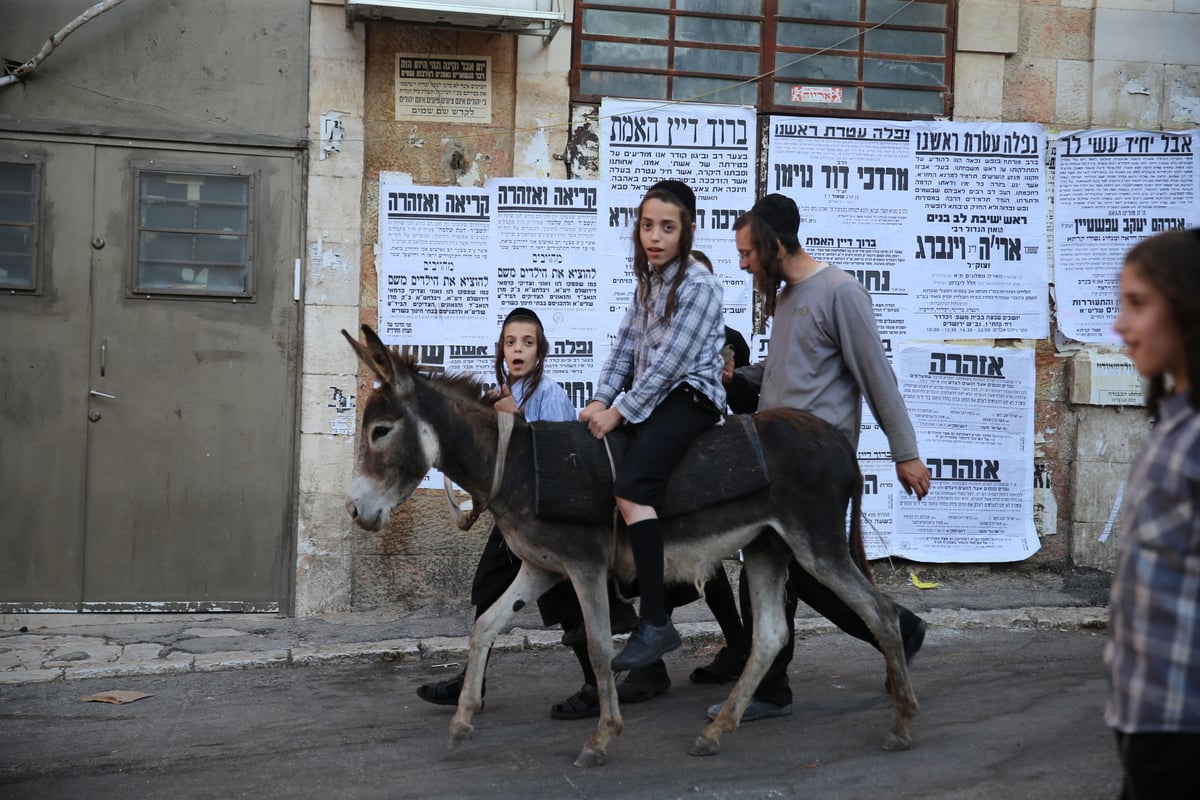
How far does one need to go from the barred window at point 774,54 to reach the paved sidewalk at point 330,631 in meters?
3.33

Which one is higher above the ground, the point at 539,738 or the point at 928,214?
the point at 928,214

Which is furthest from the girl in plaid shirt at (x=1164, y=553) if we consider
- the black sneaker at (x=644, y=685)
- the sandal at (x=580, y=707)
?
the black sneaker at (x=644, y=685)

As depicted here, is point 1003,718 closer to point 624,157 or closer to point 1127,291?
point 1127,291

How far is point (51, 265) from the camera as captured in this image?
23.5ft

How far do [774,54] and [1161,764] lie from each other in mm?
6475

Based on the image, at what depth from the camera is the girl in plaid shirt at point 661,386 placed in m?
4.54

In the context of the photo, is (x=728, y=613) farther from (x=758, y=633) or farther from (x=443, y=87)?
(x=443, y=87)

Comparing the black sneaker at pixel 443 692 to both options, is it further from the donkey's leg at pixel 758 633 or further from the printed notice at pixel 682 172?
the printed notice at pixel 682 172

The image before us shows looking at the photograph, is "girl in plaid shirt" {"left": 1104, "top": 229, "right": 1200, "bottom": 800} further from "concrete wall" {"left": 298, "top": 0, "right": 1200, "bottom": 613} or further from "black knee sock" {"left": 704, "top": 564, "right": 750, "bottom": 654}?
"concrete wall" {"left": 298, "top": 0, "right": 1200, "bottom": 613}

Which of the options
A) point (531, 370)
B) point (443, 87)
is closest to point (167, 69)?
point (443, 87)

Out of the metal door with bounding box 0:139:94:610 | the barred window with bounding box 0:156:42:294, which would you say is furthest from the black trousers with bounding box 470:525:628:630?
the barred window with bounding box 0:156:42:294

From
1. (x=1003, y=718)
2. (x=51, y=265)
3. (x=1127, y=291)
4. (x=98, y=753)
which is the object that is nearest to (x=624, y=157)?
(x=51, y=265)

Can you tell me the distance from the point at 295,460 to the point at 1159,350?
5.93 meters

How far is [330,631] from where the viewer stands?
698 centimetres
